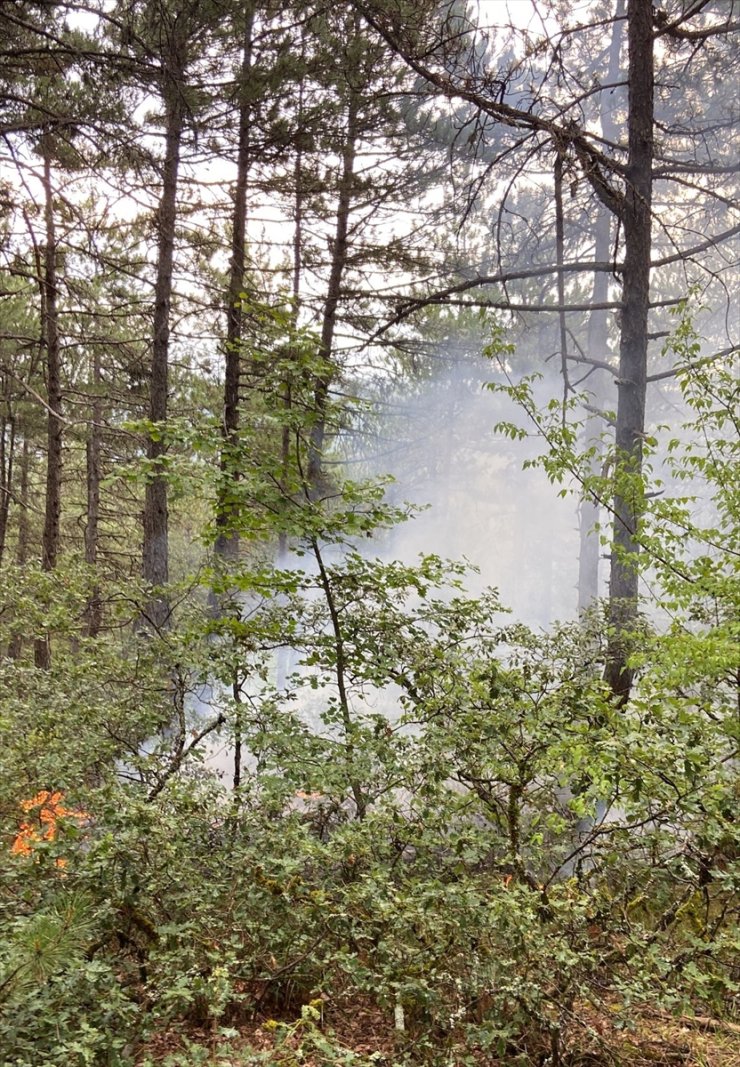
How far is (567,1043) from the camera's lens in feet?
10.1

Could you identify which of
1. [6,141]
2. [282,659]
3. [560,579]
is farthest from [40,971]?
[560,579]

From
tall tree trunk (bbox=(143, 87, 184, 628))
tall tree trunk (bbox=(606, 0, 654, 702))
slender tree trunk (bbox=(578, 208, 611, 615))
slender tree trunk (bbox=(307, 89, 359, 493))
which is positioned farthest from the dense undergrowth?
slender tree trunk (bbox=(578, 208, 611, 615))

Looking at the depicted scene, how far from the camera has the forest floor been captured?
9.52 ft

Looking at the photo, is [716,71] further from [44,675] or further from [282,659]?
[282,659]

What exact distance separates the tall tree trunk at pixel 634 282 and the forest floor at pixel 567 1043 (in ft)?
10.6

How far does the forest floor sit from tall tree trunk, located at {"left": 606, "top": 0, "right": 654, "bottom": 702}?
3.24 metres

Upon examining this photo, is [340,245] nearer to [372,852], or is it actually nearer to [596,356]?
[372,852]

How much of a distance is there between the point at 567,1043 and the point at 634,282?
6.29 m

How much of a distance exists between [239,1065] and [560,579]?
30.3 meters

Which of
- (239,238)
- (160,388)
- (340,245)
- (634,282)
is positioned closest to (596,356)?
(340,245)

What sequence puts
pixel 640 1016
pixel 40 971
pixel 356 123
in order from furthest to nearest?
pixel 356 123 → pixel 640 1016 → pixel 40 971

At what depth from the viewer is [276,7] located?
27.9 ft

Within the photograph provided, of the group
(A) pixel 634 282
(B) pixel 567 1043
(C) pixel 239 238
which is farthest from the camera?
(C) pixel 239 238

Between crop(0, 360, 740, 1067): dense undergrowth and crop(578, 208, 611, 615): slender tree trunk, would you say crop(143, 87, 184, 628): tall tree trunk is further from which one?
crop(578, 208, 611, 615): slender tree trunk
